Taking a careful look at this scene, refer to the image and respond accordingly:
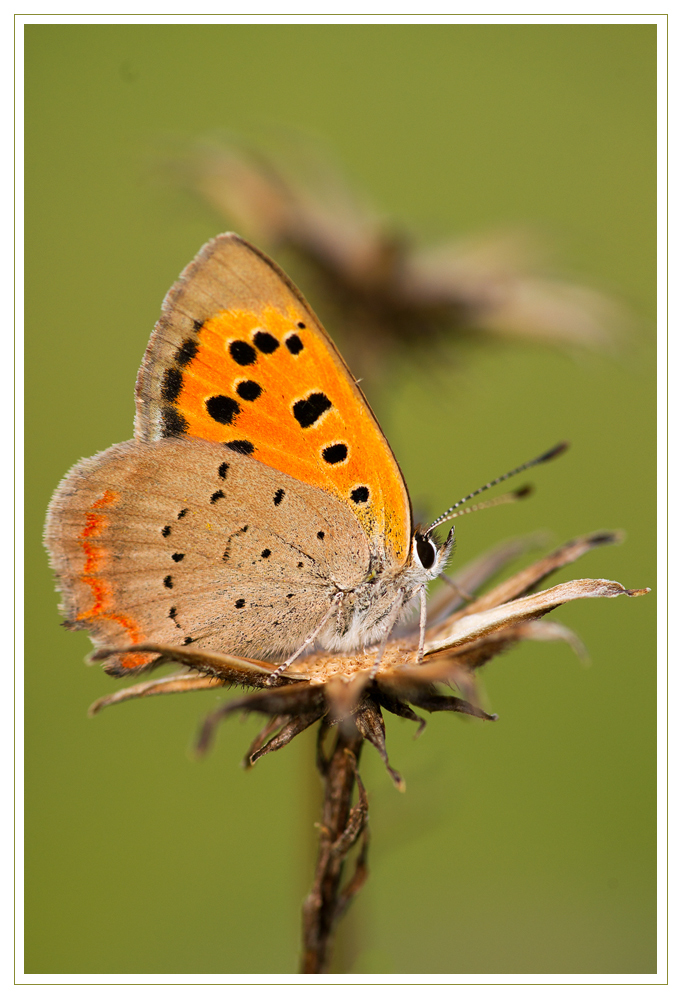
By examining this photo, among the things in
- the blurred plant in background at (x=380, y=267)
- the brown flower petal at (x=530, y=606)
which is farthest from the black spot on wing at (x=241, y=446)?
the blurred plant in background at (x=380, y=267)

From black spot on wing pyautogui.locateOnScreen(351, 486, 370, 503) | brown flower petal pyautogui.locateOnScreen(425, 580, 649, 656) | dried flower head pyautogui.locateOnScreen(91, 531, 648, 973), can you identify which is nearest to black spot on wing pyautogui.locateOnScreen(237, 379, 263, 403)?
black spot on wing pyautogui.locateOnScreen(351, 486, 370, 503)

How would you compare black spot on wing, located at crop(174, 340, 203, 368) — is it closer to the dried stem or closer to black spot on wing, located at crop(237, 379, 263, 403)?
black spot on wing, located at crop(237, 379, 263, 403)

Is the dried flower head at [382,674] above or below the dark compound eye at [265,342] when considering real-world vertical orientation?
below

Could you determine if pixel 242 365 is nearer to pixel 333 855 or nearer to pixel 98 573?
pixel 98 573

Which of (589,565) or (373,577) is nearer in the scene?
(373,577)

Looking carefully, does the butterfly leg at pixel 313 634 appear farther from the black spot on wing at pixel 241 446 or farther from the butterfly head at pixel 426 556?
the black spot on wing at pixel 241 446

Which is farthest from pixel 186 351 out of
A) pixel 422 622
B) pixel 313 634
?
pixel 422 622

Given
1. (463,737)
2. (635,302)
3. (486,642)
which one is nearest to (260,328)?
(486,642)

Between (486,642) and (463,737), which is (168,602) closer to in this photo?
(486,642)
